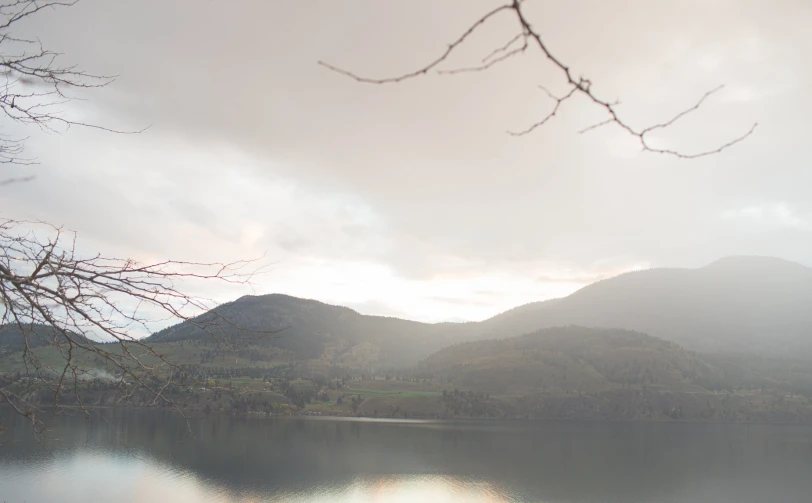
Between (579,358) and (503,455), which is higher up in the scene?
(579,358)

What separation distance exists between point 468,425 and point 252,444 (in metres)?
55.7

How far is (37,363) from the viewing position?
4.50m

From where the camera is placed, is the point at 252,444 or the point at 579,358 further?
the point at 579,358

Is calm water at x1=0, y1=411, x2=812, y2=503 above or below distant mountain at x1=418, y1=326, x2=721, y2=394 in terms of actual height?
below

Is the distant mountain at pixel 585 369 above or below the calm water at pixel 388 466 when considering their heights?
above

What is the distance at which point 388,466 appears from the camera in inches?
2457

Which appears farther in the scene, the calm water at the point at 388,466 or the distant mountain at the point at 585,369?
the distant mountain at the point at 585,369

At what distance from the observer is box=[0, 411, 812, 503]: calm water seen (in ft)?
160

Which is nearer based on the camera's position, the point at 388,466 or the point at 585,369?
the point at 388,466

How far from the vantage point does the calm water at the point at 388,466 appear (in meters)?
48.7

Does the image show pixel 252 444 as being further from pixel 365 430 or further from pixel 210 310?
pixel 210 310

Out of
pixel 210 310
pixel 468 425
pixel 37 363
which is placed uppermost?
pixel 210 310

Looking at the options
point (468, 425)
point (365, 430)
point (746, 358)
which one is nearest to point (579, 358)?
point (746, 358)

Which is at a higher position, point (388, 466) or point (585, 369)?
point (585, 369)
